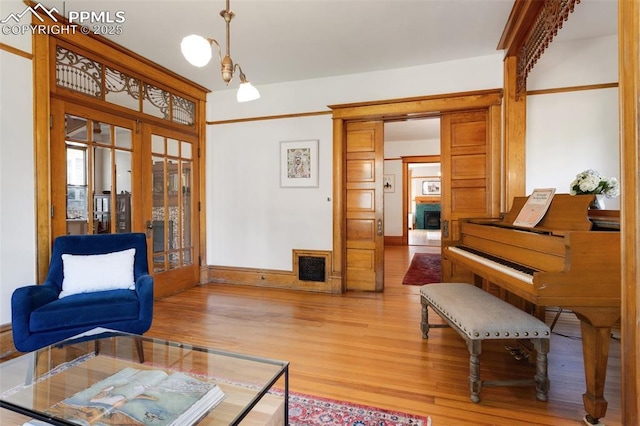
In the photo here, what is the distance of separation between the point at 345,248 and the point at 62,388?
3.20m

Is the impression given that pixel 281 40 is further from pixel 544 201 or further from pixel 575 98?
pixel 575 98

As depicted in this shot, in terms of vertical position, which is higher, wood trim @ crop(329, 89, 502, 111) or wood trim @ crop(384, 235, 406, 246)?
wood trim @ crop(329, 89, 502, 111)

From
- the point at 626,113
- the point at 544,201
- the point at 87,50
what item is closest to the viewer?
the point at 626,113

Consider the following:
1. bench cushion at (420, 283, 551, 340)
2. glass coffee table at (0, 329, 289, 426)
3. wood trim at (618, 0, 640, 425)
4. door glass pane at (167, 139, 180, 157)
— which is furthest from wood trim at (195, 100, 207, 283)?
wood trim at (618, 0, 640, 425)

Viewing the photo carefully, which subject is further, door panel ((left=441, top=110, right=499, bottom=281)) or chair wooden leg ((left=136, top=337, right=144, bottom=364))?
door panel ((left=441, top=110, right=499, bottom=281))

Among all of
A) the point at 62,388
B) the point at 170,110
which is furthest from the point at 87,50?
the point at 62,388

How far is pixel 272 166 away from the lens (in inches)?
171

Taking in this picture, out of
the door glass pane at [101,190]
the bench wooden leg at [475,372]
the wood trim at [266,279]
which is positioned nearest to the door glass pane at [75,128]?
the door glass pane at [101,190]

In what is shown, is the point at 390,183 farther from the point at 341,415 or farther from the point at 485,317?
the point at 341,415

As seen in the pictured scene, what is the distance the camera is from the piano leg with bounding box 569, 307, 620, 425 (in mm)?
1516

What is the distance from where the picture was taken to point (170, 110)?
4.04 meters

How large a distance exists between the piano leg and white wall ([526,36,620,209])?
211 centimetres

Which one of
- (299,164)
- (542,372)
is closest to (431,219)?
(299,164)

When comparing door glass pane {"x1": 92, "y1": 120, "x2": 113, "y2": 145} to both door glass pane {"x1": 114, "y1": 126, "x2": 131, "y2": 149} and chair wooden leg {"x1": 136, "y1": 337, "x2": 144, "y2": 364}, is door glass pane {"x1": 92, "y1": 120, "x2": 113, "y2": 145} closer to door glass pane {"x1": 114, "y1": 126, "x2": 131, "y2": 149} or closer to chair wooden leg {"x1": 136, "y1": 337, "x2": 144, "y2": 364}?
door glass pane {"x1": 114, "y1": 126, "x2": 131, "y2": 149}
